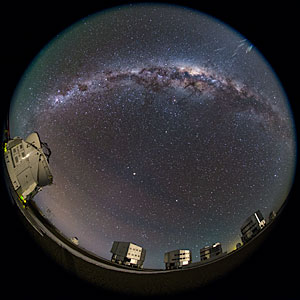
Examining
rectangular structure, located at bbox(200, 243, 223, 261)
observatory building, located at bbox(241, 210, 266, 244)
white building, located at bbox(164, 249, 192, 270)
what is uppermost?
observatory building, located at bbox(241, 210, 266, 244)

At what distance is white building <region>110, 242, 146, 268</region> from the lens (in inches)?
151

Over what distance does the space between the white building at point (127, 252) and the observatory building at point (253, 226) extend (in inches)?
47.2

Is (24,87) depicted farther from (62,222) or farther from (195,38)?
(195,38)

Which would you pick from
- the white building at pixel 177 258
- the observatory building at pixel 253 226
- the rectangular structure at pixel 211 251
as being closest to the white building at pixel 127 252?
the white building at pixel 177 258

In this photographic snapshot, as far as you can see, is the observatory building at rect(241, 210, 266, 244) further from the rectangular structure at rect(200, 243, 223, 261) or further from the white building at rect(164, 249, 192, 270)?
Answer: the white building at rect(164, 249, 192, 270)

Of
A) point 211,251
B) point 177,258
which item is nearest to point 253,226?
point 211,251

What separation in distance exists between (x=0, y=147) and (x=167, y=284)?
2.55 meters

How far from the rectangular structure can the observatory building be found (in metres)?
0.34

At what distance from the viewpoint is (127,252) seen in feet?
12.6

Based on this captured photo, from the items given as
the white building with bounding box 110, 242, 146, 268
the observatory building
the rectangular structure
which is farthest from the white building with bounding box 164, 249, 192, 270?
the observatory building

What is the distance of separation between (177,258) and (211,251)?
1.31 feet

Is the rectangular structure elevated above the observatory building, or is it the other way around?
the observatory building

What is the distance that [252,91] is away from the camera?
4.30 m

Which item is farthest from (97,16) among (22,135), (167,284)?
(167,284)
